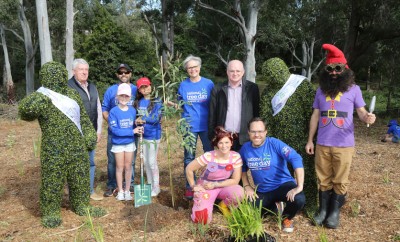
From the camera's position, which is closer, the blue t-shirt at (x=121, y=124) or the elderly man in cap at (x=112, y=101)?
the blue t-shirt at (x=121, y=124)

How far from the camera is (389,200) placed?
4.05 m

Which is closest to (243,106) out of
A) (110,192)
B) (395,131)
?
(110,192)

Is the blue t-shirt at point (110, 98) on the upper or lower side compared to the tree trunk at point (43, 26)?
lower

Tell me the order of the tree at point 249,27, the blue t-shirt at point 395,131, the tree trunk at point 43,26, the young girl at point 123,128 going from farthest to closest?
the tree at point 249,27
the tree trunk at point 43,26
the blue t-shirt at point 395,131
the young girl at point 123,128

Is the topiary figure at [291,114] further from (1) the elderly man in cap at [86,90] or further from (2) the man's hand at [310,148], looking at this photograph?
(1) the elderly man in cap at [86,90]

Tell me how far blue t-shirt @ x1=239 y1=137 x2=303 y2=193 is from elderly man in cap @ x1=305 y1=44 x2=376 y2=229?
1.10 ft

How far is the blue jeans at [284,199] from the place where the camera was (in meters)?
3.19

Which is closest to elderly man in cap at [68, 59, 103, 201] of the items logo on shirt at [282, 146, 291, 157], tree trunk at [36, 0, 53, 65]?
logo on shirt at [282, 146, 291, 157]

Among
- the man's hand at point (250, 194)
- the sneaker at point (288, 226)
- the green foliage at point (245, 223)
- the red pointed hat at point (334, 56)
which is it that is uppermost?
the red pointed hat at point (334, 56)

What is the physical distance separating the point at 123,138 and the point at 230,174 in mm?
1371

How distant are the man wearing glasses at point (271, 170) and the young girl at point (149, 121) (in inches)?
44.7

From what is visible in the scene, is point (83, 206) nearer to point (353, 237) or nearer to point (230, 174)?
point (230, 174)

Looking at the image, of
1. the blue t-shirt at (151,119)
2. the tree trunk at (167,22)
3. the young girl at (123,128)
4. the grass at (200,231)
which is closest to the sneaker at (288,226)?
the grass at (200,231)

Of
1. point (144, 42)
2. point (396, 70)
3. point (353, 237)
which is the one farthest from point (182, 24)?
point (353, 237)
